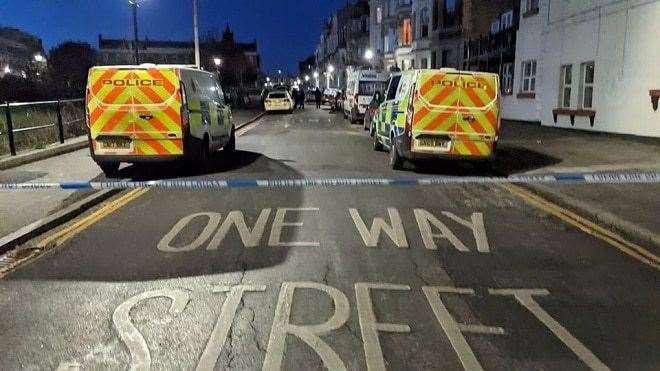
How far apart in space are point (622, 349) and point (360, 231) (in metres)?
3.53

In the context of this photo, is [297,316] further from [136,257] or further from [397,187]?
[397,187]

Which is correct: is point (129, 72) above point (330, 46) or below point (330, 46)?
below

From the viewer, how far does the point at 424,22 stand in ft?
132

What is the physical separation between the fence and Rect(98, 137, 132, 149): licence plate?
3361 mm

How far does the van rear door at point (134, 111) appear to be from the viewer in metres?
10.5

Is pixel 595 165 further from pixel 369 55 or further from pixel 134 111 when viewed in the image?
pixel 369 55

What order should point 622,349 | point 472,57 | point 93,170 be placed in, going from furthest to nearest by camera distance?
point 472,57 < point 93,170 < point 622,349

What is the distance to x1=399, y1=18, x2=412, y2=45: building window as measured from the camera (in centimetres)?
4575

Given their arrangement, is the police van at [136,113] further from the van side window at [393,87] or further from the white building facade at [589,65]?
the white building facade at [589,65]

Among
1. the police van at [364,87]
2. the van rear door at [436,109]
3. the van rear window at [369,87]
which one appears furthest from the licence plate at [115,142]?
the van rear window at [369,87]

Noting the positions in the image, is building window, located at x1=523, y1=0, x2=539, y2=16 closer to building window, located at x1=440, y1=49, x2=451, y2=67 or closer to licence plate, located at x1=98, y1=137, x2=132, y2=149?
building window, located at x1=440, y1=49, x2=451, y2=67

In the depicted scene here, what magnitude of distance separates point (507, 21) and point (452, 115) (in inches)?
743

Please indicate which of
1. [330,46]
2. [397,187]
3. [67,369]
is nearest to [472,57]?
[397,187]

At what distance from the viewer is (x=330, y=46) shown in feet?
362
